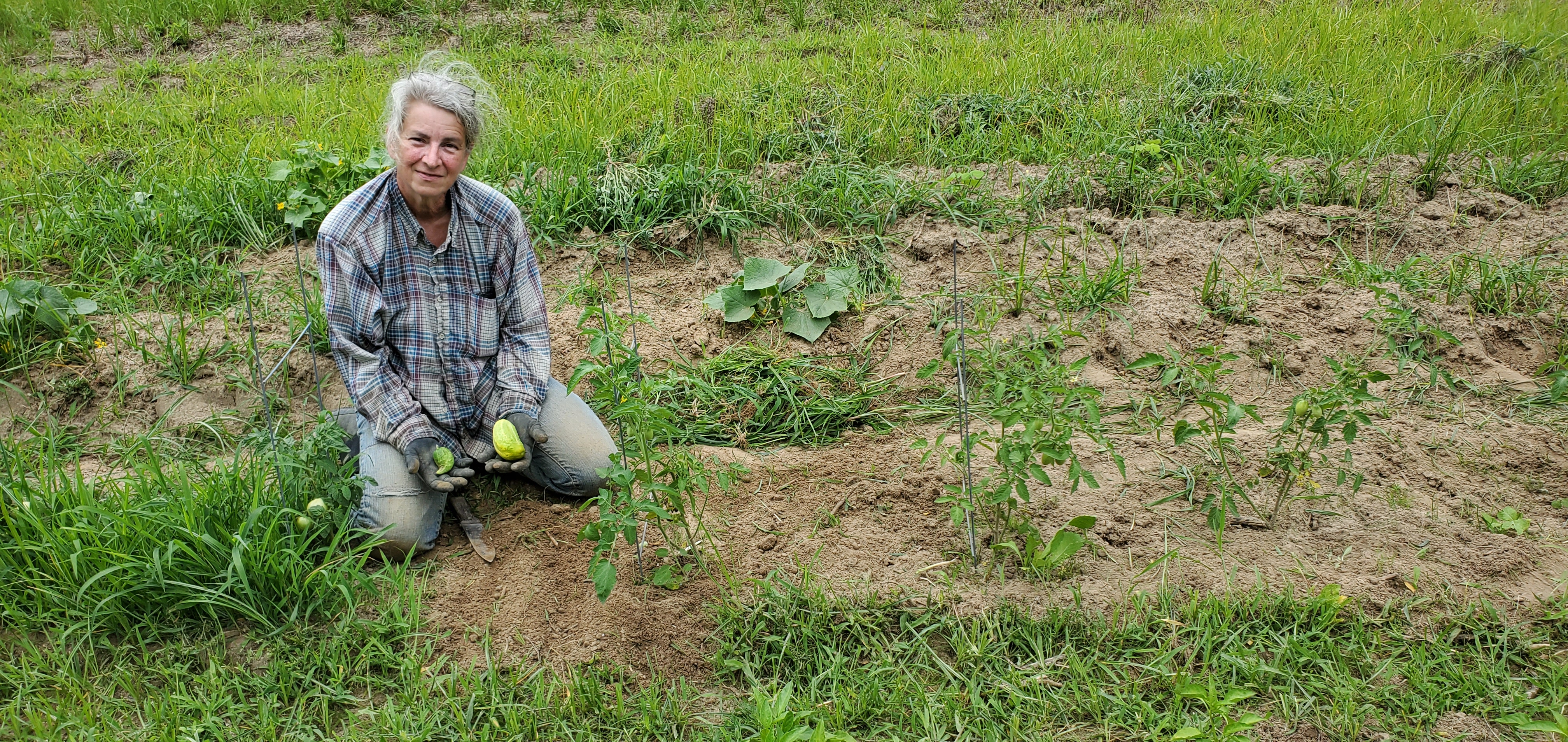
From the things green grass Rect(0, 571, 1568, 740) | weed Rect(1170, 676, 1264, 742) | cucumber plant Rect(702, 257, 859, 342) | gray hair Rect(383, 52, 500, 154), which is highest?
gray hair Rect(383, 52, 500, 154)

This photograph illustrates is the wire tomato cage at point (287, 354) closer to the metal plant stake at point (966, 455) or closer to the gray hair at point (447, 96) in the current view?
the gray hair at point (447, 96)

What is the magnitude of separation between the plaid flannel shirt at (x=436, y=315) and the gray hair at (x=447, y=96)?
0.44ft

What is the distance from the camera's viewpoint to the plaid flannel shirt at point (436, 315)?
2760 mm

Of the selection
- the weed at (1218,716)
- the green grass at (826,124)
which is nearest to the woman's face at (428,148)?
the green grass at (826,124)

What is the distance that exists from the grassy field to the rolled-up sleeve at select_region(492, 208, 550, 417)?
0.49 ft

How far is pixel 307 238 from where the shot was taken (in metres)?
4.07

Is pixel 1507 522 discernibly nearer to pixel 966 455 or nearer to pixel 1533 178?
pixel 966 455

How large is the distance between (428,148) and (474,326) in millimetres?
522

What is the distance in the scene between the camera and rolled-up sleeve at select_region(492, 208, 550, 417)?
293cm

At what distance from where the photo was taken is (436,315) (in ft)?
9.50

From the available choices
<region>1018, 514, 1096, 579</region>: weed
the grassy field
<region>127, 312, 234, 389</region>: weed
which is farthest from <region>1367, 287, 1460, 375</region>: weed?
<region>127, 312, 234, 389</region>: weed

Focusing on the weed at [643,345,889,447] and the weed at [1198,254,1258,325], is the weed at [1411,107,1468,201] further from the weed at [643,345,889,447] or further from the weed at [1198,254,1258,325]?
the weed at [643,345,889,447]

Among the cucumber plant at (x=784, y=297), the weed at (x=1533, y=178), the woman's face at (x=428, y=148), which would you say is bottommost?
the cucumber plant at (x=784, y=297)

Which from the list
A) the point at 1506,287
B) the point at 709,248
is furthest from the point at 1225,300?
the point at 709,248
